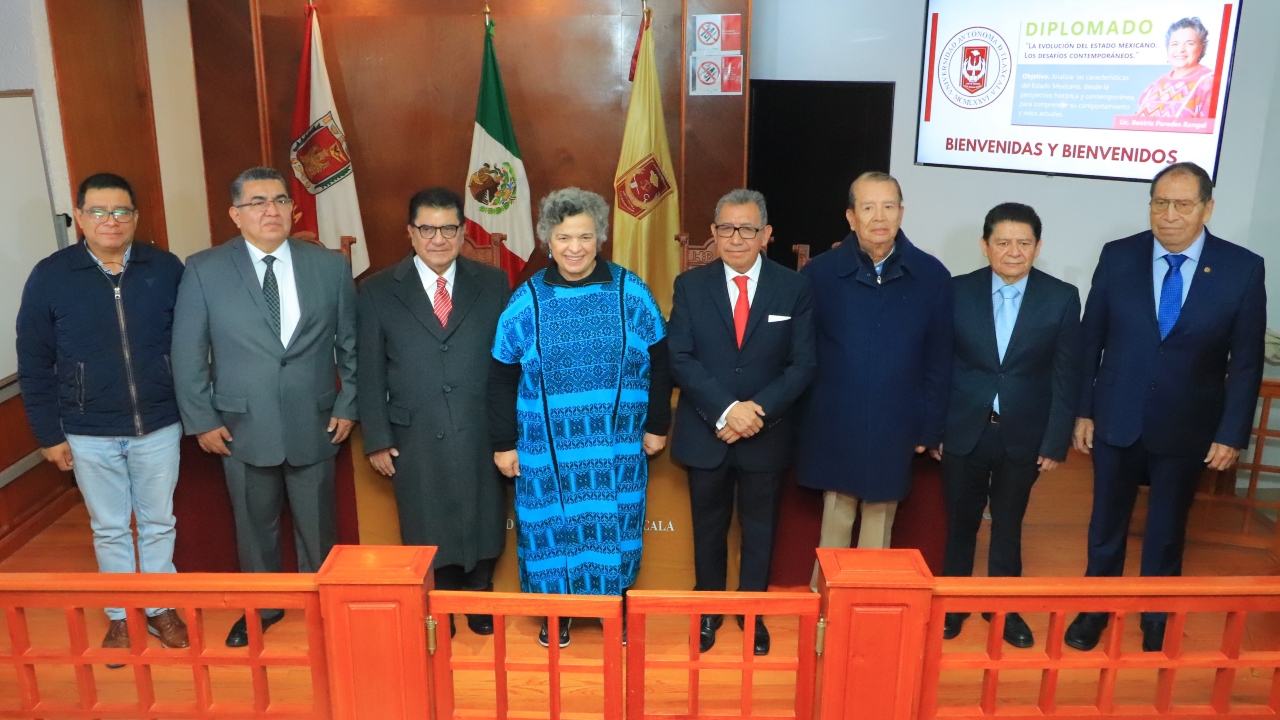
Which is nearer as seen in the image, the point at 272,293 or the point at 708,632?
the point at 272,293

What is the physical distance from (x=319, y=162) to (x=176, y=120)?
749mm

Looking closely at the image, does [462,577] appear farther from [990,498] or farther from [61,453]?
[990,498]

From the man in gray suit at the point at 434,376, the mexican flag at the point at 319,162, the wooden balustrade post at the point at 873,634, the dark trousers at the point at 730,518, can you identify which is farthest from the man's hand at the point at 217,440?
the mexican flag at the point at 319,162

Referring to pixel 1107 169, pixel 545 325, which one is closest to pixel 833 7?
pixel 1107 169

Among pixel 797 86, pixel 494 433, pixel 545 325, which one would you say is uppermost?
pixel 797 86

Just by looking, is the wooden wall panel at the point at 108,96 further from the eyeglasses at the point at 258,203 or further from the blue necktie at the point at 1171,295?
the blue necktie at the point at 1171,295

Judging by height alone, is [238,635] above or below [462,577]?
below

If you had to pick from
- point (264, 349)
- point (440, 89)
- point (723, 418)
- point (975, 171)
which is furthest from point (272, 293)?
point (975, 171)

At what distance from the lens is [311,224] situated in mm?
4930

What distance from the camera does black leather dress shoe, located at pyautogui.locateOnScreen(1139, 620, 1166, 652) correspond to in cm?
279

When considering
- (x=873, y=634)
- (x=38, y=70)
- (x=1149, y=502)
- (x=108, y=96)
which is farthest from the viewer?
(x=108, y=96)

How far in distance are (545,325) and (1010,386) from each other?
4.21ft

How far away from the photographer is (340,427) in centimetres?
272

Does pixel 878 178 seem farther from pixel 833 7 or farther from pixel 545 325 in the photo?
pixel 833 7
